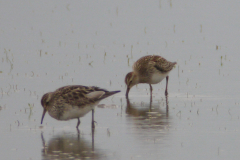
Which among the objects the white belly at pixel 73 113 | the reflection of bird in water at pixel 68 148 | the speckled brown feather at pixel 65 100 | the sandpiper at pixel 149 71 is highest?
the sandpiper at pixel 149 71

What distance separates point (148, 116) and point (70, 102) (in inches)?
92.3

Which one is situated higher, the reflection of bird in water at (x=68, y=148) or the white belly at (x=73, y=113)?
the white belly at (x=73, y=113)

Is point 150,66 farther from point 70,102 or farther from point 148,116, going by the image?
point 70,102

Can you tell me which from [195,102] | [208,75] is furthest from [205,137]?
[208,75]

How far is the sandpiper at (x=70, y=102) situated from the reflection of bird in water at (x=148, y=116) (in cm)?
116

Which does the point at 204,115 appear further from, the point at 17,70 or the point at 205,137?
the point at 17,70

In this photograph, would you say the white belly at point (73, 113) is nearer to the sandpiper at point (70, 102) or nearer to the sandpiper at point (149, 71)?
the sandpiper at point (70, 102)

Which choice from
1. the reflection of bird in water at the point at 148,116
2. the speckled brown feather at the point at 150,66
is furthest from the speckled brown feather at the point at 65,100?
the speckled brown feather at the point at 150,66

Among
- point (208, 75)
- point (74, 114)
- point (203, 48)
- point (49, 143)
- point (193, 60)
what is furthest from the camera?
point (203, 48)

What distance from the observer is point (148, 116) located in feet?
46.7

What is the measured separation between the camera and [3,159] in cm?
1045

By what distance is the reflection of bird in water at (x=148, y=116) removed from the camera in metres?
13.1

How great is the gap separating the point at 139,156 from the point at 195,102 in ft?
19.3

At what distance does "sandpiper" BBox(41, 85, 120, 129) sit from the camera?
42.0 ft
